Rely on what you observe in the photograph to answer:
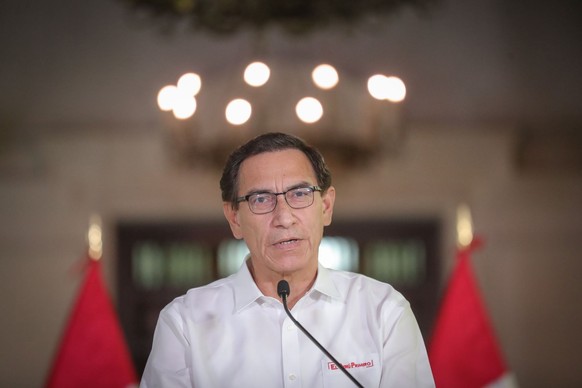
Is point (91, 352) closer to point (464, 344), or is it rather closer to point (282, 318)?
point (282, 318)

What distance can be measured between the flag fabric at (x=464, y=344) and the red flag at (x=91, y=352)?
1.00 m

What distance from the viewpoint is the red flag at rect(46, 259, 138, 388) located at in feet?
7.44

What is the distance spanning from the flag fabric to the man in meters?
0.91

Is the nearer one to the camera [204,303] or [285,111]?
[204,303]

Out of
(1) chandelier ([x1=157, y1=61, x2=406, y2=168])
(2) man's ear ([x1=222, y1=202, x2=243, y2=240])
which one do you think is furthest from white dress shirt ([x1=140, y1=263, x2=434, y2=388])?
(1) chandelier ([x1=157, y1=61, x2=406, y2=168])

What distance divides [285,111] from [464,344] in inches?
107

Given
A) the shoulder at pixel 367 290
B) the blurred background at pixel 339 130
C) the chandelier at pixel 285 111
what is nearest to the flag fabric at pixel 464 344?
the shoulder at pixel 367 290

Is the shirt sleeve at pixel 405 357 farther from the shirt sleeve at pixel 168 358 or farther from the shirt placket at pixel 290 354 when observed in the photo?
the shirt sleeve at pixel 168 358

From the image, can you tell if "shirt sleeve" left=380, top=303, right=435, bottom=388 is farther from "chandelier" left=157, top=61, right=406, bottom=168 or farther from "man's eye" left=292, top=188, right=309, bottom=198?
"chandelier" left=157, top=61, right=406, bottom=168

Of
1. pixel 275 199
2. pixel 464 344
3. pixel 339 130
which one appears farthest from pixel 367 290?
pixel 339 130

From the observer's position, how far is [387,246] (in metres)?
5.13

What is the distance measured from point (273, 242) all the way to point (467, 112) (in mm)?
3698

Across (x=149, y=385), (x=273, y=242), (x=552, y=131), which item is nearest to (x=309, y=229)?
(x=273, y=242)

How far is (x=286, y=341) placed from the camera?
1.44m
